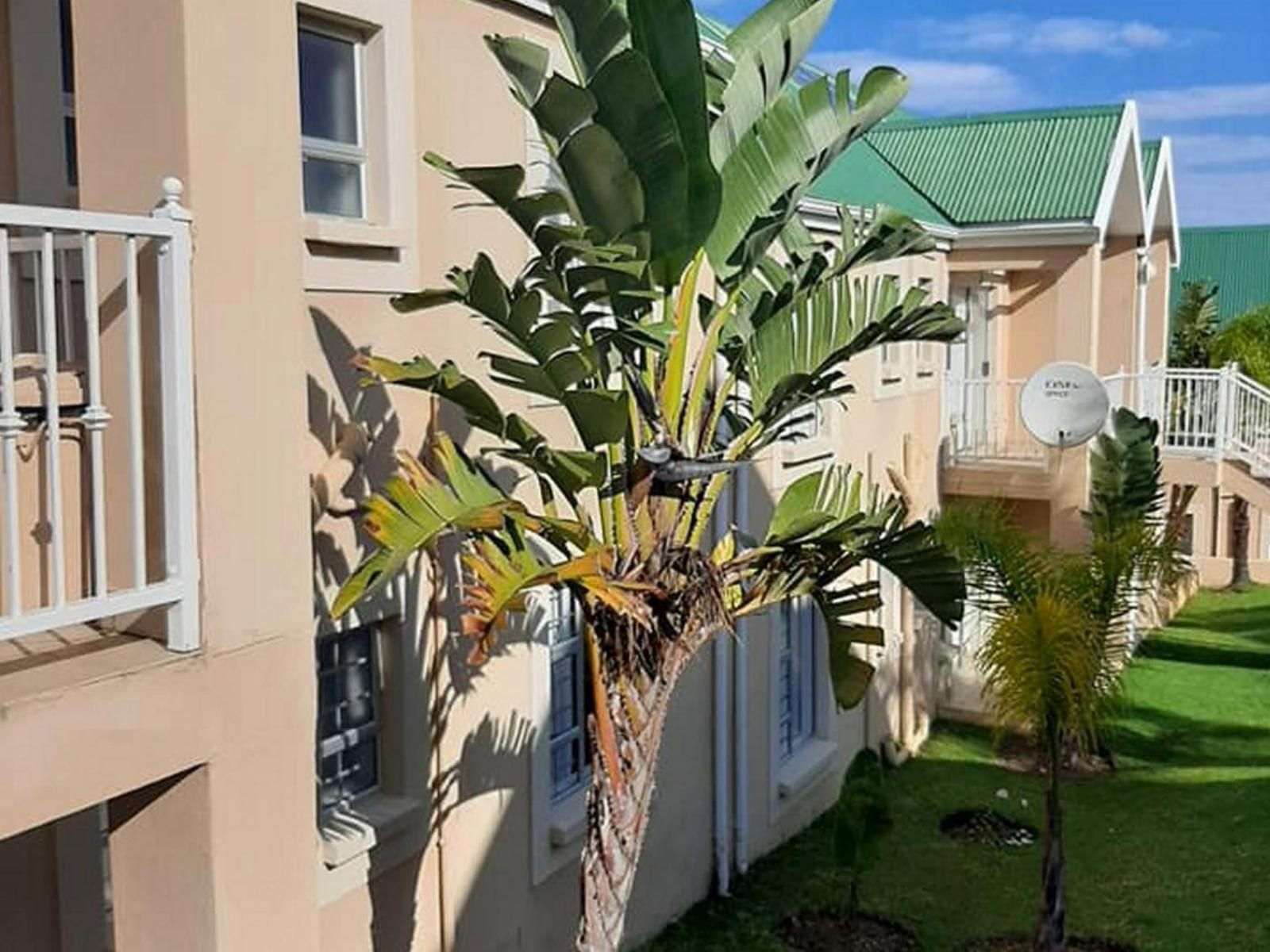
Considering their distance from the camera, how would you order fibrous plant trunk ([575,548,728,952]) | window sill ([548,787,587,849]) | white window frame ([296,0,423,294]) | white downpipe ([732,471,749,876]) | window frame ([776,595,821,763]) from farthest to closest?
1. window frame ([776,595,821,763])
2. white downpipe ([732,471,749,876])
3. window sill ([548,787,587,849])
4. white window frame ([296,0,423,294])
5. fibrous plant trunk ([575,548,728,952])

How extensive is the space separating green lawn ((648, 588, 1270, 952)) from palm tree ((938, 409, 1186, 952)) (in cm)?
166

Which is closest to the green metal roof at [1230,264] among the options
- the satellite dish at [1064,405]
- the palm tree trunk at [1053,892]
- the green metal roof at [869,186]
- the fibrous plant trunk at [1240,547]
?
the fibrous plant trunk at [1240,547]

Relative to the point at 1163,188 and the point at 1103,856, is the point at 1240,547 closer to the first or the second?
the point at 1163,188

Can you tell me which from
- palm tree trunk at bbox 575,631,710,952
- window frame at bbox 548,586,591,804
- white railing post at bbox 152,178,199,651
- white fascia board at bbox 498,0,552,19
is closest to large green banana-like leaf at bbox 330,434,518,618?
palm tree trunk at bbox 575,631,710,952

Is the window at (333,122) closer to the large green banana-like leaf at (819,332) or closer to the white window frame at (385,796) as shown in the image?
the white window frame at (385,796)

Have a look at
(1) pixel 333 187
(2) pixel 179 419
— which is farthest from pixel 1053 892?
(2) pixel 179 419

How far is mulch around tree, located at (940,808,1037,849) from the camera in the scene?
1468cm

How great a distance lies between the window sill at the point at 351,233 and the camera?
7320 millimetres

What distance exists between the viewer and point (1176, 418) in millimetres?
21719

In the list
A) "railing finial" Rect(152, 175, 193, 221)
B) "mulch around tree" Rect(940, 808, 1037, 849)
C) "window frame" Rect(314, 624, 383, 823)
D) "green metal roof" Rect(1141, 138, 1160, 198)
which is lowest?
"mulch around tree" Rect(940, 808, 1037, 849)

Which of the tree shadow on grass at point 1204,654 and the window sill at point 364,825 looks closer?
the window sill at point 364,825

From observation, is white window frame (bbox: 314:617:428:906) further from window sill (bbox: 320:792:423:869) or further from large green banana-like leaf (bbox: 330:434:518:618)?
large green banana-like leaf (bbox: 330:434:518:618)

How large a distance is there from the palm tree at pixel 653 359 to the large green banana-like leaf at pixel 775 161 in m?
0.01

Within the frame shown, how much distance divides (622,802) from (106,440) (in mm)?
3418
